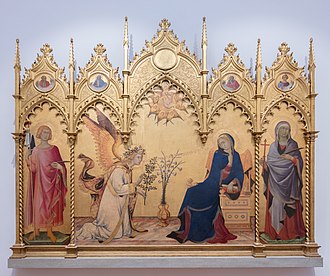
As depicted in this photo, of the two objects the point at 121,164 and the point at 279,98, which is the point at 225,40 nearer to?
the point at 279,98

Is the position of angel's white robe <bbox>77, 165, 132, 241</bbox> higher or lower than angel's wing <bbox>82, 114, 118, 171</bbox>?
lower

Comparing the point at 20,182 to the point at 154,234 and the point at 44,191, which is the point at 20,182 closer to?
the point at 44,191

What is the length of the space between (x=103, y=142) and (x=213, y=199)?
1342 mm

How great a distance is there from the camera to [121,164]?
3.58 metres

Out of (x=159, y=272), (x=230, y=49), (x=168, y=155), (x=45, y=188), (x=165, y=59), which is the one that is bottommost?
(x=159, y=272)

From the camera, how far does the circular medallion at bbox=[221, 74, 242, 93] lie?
359 centimetres

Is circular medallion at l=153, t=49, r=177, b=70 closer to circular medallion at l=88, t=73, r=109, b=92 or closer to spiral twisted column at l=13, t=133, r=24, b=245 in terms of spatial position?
circular medallion at l=88, t=73, r=109, b=92

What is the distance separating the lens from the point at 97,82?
11.7ft

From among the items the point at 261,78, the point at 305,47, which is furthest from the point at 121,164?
the point at 305,47

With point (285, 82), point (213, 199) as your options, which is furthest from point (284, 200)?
point (285, 82)

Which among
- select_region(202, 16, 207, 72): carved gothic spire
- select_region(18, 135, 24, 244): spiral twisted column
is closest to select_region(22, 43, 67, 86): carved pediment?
select_region(18, 135, 24, 244): spiral twisted column

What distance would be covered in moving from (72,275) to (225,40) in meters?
3.16

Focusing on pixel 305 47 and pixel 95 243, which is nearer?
pixel 95 243

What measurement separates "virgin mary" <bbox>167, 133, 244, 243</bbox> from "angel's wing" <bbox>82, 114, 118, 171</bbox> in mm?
921
